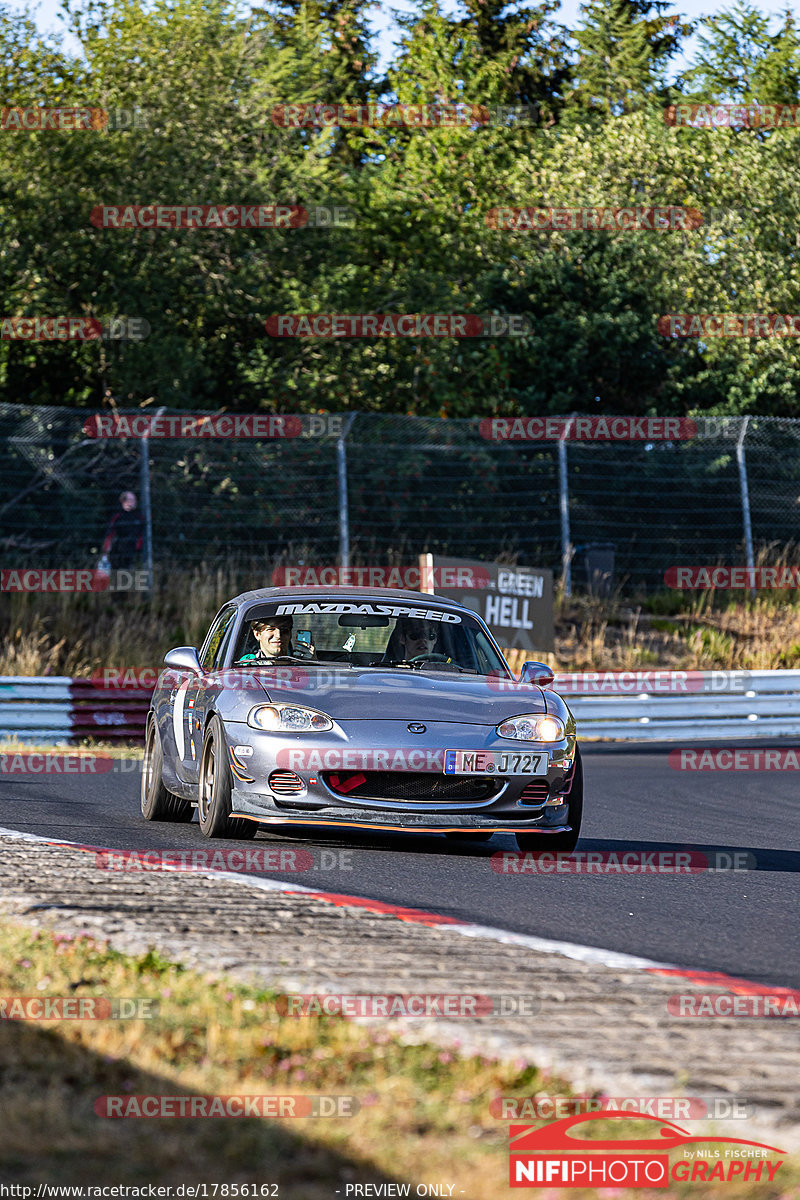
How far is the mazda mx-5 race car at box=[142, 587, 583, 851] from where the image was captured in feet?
26.3

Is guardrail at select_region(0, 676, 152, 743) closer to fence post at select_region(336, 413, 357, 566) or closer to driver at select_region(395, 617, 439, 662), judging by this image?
fence post at select_region(336, 413, 357, 566)

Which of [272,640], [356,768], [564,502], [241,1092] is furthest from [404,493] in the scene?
[241,1092]

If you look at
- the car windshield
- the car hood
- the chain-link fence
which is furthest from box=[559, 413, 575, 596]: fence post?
the car hood

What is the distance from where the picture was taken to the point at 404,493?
24.7 metres

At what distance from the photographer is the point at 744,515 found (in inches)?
1007

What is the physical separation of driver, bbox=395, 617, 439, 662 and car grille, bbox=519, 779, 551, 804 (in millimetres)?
1447

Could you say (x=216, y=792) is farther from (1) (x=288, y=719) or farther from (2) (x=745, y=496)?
(2) (x=745, y=496)

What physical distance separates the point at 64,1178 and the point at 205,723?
5.50 metres

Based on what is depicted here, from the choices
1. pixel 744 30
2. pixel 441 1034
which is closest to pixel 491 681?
pixel 441 1034

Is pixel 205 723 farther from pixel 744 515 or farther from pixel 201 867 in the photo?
pixel 744 515

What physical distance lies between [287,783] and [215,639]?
207 cm

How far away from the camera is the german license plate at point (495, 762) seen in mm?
8047

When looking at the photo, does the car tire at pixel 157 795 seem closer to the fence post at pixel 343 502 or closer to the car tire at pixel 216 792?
the car tire at pixel 216 792

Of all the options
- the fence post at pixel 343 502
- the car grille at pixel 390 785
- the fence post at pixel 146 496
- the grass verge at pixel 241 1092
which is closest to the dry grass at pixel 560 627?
the fence post at pixel 146 496
